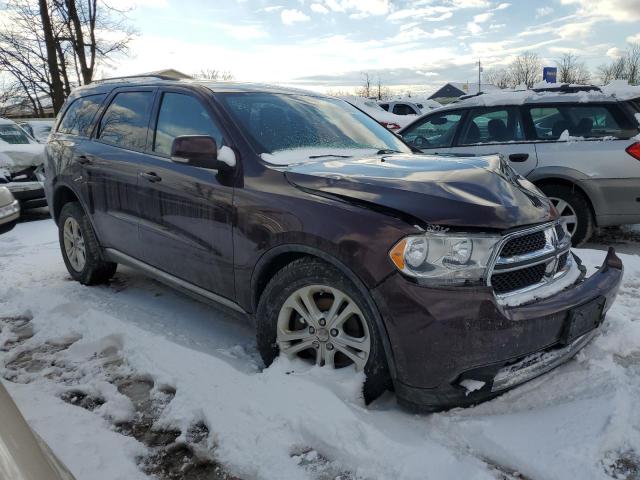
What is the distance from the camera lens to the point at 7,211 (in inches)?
103

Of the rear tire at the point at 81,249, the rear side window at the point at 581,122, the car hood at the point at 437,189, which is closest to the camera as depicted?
the car hood at the point at 437,189

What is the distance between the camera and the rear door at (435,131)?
245 inches

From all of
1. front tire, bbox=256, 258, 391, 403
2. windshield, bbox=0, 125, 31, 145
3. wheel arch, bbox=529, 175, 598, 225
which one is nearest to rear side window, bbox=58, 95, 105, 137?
front tire, bbox=256, 258, 391, 403

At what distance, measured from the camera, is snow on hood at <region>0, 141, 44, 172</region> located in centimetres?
834

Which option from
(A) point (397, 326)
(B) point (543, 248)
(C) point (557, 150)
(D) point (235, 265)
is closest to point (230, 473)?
(A) point (397, 326)

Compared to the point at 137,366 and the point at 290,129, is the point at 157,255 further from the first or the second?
the point at 290,129

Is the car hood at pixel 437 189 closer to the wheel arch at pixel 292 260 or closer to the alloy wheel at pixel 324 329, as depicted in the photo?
the wheel arch at pixel 292 260

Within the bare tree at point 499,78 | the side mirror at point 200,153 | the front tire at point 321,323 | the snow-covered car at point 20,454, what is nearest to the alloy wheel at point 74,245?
the side mirror at point 200,153

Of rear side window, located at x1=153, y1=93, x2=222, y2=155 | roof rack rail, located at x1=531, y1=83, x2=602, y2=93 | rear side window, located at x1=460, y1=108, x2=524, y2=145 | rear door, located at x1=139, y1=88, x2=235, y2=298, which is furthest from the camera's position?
roof rack rail, located at x1=531, y1=83, x2=602, y2=93

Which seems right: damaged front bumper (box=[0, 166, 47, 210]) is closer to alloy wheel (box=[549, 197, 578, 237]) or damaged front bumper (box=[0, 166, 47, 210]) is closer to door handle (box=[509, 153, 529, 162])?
door handle (box=[509, 153, 529, 162])

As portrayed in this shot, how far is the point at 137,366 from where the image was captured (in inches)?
119

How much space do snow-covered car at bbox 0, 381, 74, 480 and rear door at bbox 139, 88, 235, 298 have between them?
1.74m

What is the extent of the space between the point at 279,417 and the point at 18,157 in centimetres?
807

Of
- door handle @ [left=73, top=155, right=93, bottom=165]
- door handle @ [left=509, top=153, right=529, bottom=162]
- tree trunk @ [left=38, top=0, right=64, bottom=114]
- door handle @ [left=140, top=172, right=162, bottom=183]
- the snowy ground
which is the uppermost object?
tree trunk @ [left=38, top=0, right=64, bottom=114]
